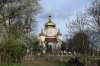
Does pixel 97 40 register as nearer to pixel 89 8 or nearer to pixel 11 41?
pixel 89 8

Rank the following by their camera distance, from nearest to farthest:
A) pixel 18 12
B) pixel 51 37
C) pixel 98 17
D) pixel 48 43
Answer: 1. pixel 98 17
2. pixel 18 12
3. pixel 48 43
4. pixel 51 37

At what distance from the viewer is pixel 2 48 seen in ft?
84.0

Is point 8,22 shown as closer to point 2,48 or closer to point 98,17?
point 2,48

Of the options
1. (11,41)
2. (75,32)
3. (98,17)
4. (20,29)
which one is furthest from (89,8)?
(20,29)

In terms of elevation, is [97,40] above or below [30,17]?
below

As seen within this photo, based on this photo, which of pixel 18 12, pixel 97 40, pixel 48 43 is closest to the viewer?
pixel 97 40

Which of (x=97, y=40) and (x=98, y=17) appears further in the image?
(x=97, y=40)

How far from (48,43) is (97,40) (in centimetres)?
6731

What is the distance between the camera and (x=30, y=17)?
92.0 ft

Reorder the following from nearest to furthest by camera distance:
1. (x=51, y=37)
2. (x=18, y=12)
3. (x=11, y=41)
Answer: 1. (x=11, y=41)
2. (x=18, y=12)
3. (x=51, y=37)

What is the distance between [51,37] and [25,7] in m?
64.9

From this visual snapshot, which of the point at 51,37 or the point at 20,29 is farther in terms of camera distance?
the point at 51,37

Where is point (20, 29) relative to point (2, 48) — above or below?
above

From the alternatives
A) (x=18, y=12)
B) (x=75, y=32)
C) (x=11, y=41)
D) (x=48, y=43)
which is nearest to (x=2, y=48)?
(x=11, y=41)
